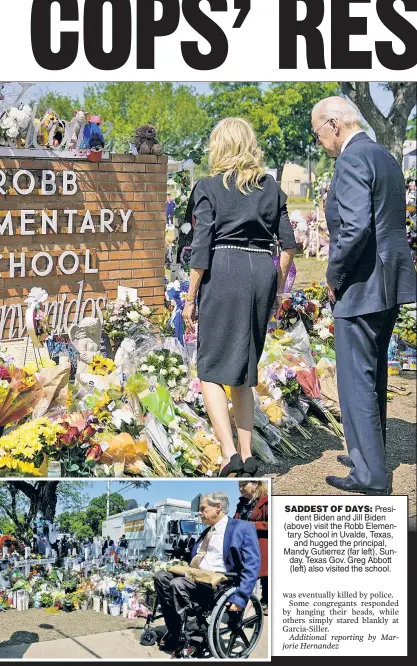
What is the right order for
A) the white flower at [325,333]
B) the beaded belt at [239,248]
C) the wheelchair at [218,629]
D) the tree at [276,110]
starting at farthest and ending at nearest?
the white flower at [325,333], the tree at [276,110], the beaded belt at [239,248], the wheelchair at [218,629]

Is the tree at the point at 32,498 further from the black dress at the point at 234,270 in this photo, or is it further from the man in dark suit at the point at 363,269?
the man in dark suit at the point at 363,269

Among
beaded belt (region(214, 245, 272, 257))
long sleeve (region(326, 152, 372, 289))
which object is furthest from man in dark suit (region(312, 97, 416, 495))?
beaded belt (region(214, 245, 272, 257))

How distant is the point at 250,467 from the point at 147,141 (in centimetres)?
154

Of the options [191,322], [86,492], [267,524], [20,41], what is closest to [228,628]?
[267,524]

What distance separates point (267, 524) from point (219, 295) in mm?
937

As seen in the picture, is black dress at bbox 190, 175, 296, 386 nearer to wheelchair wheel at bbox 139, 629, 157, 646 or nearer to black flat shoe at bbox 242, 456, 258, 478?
black flat shoe at bbox 242, 456, 258, 478

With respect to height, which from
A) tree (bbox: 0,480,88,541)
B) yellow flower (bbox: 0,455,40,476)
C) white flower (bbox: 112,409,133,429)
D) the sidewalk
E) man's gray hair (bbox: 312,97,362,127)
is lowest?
the sidewalk

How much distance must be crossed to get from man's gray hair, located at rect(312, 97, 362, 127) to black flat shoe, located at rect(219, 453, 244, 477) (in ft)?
4.68

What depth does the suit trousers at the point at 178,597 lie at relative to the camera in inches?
179

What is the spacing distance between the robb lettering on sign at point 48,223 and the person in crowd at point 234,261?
58cm

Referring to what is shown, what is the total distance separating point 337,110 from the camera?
15.6 ft

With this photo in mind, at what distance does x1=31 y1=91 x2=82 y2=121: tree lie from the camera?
16.3ft

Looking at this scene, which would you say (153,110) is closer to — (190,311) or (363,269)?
(190,311)

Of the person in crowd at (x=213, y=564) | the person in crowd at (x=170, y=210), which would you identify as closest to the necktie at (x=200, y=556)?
the person in crowd at (x=213, y=564)
